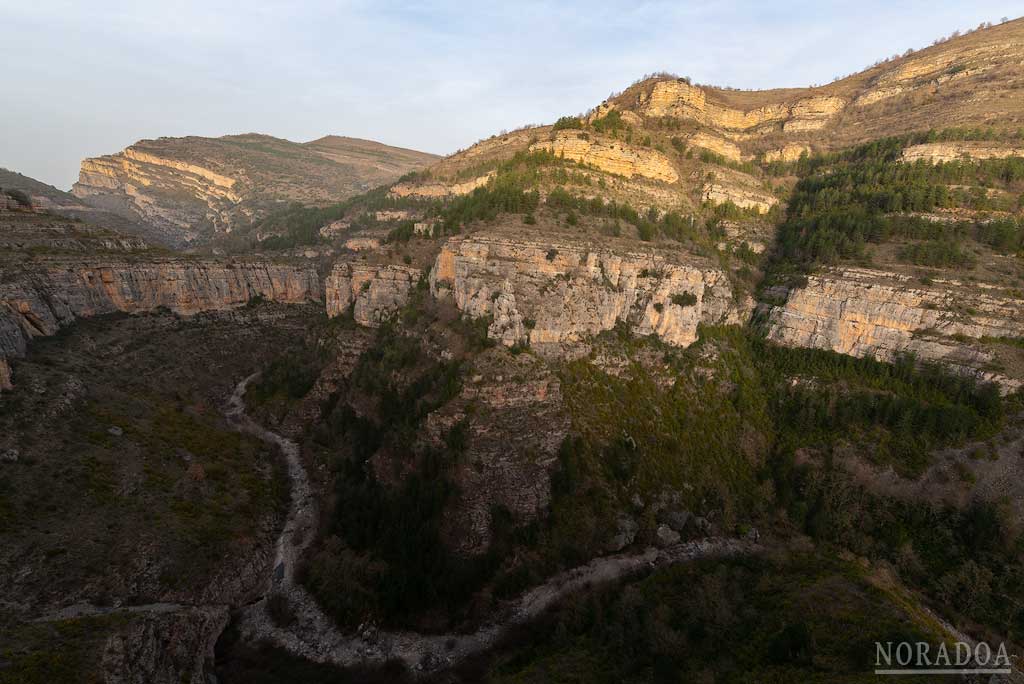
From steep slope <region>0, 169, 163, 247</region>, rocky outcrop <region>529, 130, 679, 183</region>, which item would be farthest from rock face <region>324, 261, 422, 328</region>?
steep slope <region>0, 169, 163, 247</region>

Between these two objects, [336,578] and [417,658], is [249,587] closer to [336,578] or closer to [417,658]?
[336,578]

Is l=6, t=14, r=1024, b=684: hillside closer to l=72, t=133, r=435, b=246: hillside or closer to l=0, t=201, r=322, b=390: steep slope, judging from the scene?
l=0, t=201, r=322, b=390: steep slope

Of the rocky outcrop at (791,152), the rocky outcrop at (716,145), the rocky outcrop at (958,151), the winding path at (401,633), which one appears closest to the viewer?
the winding path at (401,633)

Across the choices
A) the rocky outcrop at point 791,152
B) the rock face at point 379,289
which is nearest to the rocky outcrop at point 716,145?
the rocky outcrop at point 791,152

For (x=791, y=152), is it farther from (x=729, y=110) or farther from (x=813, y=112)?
(x=729, y=110)

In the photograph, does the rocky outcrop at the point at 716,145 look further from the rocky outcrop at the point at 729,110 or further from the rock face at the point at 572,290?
the rock face at the point at 572,290

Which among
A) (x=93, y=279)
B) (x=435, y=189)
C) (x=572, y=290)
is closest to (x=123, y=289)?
(x=93, y=279)

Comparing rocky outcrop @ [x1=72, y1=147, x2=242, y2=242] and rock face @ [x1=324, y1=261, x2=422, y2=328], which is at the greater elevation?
rocky outcrop @ [x1=72, y1=147, x2=242, y2=242]

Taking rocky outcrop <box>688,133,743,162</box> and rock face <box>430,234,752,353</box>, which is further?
rocky outcrop <box>688,133,743,162</box>
